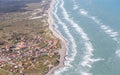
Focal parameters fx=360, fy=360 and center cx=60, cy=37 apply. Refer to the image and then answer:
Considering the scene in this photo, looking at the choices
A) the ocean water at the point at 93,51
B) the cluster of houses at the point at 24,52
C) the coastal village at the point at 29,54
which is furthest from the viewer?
the cluster of houses at the point at 24,52

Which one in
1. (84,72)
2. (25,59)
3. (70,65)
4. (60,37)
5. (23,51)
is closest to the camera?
(84,72)

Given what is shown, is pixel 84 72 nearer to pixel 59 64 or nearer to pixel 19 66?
pixel 59 64

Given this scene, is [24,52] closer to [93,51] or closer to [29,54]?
[29,54]

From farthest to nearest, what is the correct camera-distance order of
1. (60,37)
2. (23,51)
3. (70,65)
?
(60,37), (23,51), (70,65)

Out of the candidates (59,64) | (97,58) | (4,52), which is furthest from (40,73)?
(4,52)

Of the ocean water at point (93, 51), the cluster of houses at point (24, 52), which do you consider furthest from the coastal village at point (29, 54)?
the ocean water at point (93, 51)

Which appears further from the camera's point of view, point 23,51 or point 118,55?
point 23,51

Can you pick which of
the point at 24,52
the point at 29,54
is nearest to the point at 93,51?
the point at 29,54

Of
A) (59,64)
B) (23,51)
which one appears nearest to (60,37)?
(23,51)

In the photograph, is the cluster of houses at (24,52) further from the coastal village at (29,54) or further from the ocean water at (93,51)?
the ocean water at (93,51)
